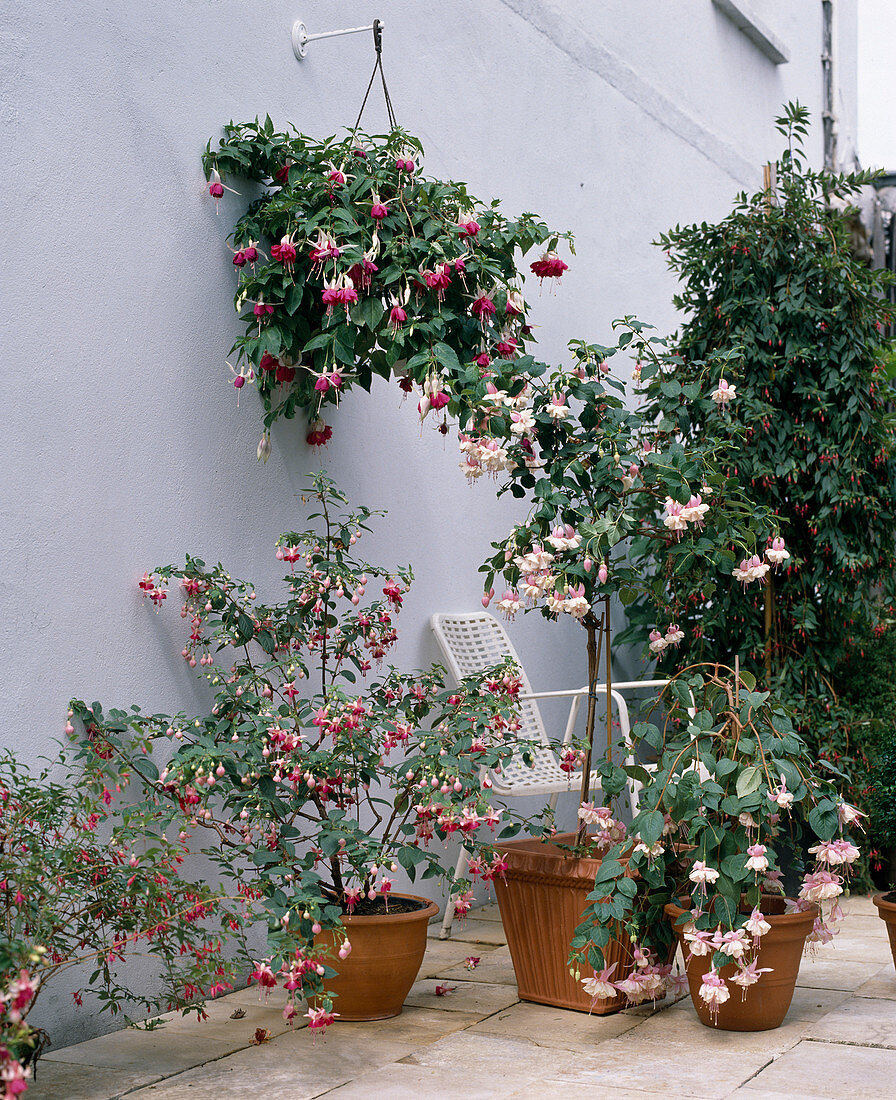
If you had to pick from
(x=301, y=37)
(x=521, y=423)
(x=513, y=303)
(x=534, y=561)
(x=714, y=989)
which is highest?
(x=301, y=37)

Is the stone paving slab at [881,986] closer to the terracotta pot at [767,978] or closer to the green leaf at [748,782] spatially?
the terracotta pot at [767,978]

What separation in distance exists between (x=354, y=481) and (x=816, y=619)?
5.69 feet

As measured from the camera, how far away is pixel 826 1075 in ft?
7.77

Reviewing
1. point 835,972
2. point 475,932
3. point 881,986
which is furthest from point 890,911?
point 475,932

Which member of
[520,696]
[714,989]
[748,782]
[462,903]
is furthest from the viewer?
[520,696]

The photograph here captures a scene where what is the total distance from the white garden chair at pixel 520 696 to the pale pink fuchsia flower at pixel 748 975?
1.01 metres

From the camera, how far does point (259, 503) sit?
3.25 m

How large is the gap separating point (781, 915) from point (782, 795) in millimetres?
322

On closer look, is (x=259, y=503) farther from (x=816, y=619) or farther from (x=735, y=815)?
(x=816, y=619)

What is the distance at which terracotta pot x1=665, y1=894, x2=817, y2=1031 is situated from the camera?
2626mm

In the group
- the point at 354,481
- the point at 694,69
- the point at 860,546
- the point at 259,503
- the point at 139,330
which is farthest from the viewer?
the point at 694,69

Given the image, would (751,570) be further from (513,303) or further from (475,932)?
(475,932)

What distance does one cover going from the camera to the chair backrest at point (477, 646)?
154 inches

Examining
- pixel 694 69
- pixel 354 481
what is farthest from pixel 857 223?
pixel 354 481
